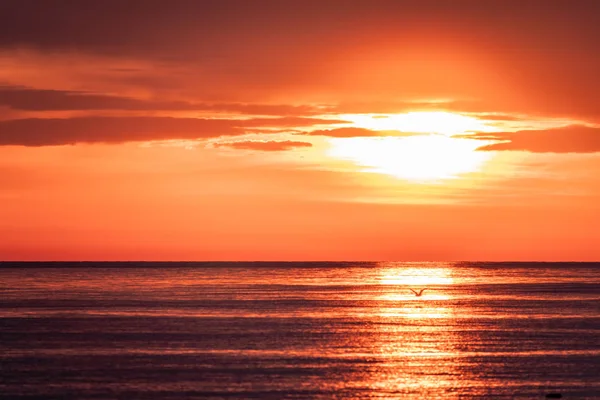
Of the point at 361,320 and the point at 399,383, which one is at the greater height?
the point at 361,320

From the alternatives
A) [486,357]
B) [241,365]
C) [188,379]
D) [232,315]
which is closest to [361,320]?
[232,315]

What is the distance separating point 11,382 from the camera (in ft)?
163

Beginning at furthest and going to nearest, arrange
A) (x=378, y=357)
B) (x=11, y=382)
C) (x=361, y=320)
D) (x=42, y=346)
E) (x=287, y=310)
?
(x=287, y=310)
(x=361, y=320)
(x=42, y=346)
(x=378, y=357)
(x=11, y=382)

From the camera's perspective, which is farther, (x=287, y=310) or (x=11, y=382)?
(x=287, y=310)

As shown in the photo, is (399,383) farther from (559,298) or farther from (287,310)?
(559,298)

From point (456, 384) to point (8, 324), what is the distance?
45.7m

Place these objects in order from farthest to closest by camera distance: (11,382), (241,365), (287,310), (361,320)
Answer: (287,310) → (361,320) → (241,365) → (11,382)

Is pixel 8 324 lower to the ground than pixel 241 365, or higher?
higher

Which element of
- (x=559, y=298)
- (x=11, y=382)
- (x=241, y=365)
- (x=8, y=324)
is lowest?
(x=11, y=382)

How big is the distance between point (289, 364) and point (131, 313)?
4142 cm

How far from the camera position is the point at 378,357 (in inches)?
2378

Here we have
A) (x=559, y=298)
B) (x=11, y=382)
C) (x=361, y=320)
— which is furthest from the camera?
(x=559, y=298)

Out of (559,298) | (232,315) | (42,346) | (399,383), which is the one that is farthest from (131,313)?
(559,298)

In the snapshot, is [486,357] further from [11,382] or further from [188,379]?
[11,382]
